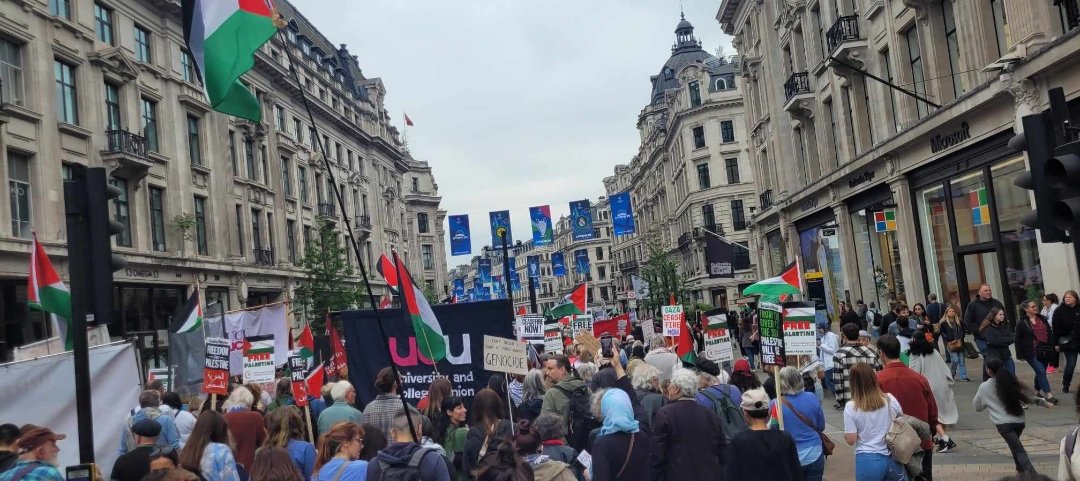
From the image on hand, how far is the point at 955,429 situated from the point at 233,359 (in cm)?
1206

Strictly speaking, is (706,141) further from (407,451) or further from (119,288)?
(407,451)

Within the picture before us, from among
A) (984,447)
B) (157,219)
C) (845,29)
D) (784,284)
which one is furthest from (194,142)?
(984,447)

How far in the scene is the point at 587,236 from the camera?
33656 millimetres

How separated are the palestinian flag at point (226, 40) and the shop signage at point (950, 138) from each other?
18.2m

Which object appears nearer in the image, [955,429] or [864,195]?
[955,429]

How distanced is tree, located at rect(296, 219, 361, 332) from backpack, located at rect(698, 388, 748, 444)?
31.2 meters

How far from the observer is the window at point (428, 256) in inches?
3282

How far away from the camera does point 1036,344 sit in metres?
14.0

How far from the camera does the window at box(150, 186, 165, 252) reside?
31094mm

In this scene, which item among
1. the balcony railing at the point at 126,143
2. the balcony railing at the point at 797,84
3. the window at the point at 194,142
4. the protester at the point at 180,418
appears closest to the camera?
the protester at the point at 180,418

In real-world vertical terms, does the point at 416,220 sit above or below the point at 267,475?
above

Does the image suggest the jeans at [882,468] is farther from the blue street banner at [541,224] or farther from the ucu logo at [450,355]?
the blue street banner at [541,224]

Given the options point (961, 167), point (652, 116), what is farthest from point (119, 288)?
point (652, 116)

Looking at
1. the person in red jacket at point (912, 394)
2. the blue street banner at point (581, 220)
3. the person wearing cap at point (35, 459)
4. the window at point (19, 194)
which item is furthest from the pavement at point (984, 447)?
the window at point (19, 194)
